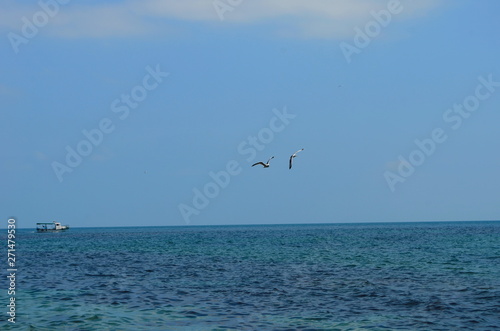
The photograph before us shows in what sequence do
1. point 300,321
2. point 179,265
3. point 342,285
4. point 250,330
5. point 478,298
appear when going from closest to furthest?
point 250,330 < point 300,321 < point 478,298 < point 342,285 < point 179,265

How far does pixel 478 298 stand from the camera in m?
27.5

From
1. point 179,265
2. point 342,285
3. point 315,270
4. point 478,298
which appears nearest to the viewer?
point 478,298

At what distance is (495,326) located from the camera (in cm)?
2181

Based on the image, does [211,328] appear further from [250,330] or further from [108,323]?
[108,323]

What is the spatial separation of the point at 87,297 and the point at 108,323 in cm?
685

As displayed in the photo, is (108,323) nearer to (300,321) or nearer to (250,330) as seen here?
(250,330)

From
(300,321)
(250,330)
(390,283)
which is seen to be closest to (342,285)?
(390,283)

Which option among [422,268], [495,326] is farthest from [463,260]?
[495,326]

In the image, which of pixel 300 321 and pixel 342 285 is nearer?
pixel 300 321

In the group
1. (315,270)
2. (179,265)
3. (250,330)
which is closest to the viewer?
(250,330)

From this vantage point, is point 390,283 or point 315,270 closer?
point 390,283

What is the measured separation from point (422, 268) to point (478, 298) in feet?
46.0

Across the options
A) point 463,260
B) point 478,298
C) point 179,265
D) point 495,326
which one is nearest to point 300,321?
point 495,326

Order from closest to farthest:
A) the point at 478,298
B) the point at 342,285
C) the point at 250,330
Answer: the point at 250,330
the point at 478,298
the point at 342,285
